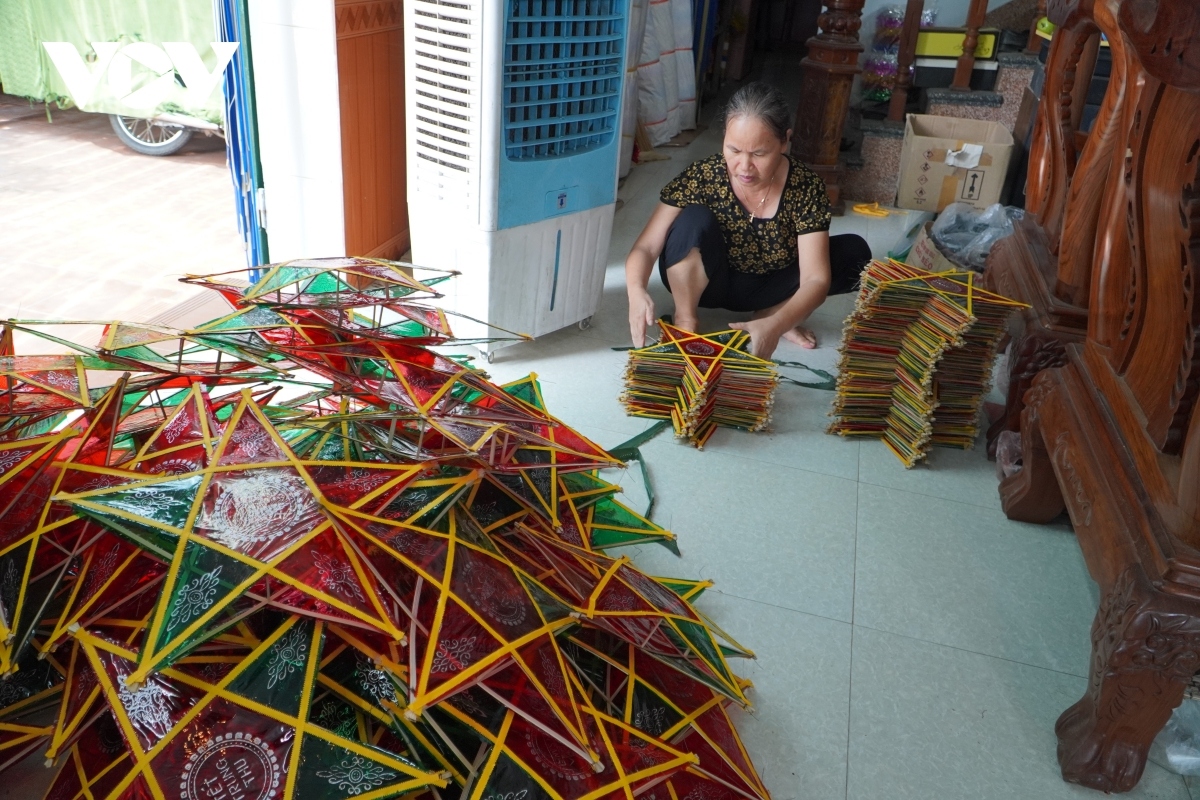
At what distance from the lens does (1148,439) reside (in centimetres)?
125

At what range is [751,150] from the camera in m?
2.28

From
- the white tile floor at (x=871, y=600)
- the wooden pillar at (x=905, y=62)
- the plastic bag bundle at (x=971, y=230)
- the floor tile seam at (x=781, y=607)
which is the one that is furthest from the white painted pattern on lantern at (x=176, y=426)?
the wooden pillar at (x=905, y=62)

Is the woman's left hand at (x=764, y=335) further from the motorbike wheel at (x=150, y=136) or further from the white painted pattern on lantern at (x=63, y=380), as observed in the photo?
the motorbike wheel at (x=150, y=136)

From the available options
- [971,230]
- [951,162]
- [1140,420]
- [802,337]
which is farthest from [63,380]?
[951,162]

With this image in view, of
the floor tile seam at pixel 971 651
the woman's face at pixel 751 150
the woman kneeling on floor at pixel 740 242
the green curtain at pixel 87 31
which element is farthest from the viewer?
the green curtain at pixel 87 31

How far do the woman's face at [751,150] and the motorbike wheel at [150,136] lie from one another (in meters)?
2.62

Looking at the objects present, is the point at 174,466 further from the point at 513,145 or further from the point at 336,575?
the point at 513,145

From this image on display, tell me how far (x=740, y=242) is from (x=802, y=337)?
13.6 inches

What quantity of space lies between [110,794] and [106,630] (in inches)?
8.1

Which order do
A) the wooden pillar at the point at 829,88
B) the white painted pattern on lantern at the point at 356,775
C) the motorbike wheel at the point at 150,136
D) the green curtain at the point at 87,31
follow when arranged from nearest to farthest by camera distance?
the white painted pattern on lantern at the point at 356,775, the green curtain at the point at 87,31, the wooden pillar at the point at 829,88, the motorbike wheel at the point at 150,136

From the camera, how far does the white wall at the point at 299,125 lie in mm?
2131

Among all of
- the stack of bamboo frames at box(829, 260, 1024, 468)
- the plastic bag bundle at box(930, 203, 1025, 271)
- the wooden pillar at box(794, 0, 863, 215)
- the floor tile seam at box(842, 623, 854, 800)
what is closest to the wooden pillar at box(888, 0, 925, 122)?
the wooden pillar at box(794, 0, 863, 215)

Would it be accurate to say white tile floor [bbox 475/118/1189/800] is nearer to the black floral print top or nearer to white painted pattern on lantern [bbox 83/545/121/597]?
the black floral print top

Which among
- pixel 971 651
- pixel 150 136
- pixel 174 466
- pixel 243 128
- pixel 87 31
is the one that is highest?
pixel 87 31
